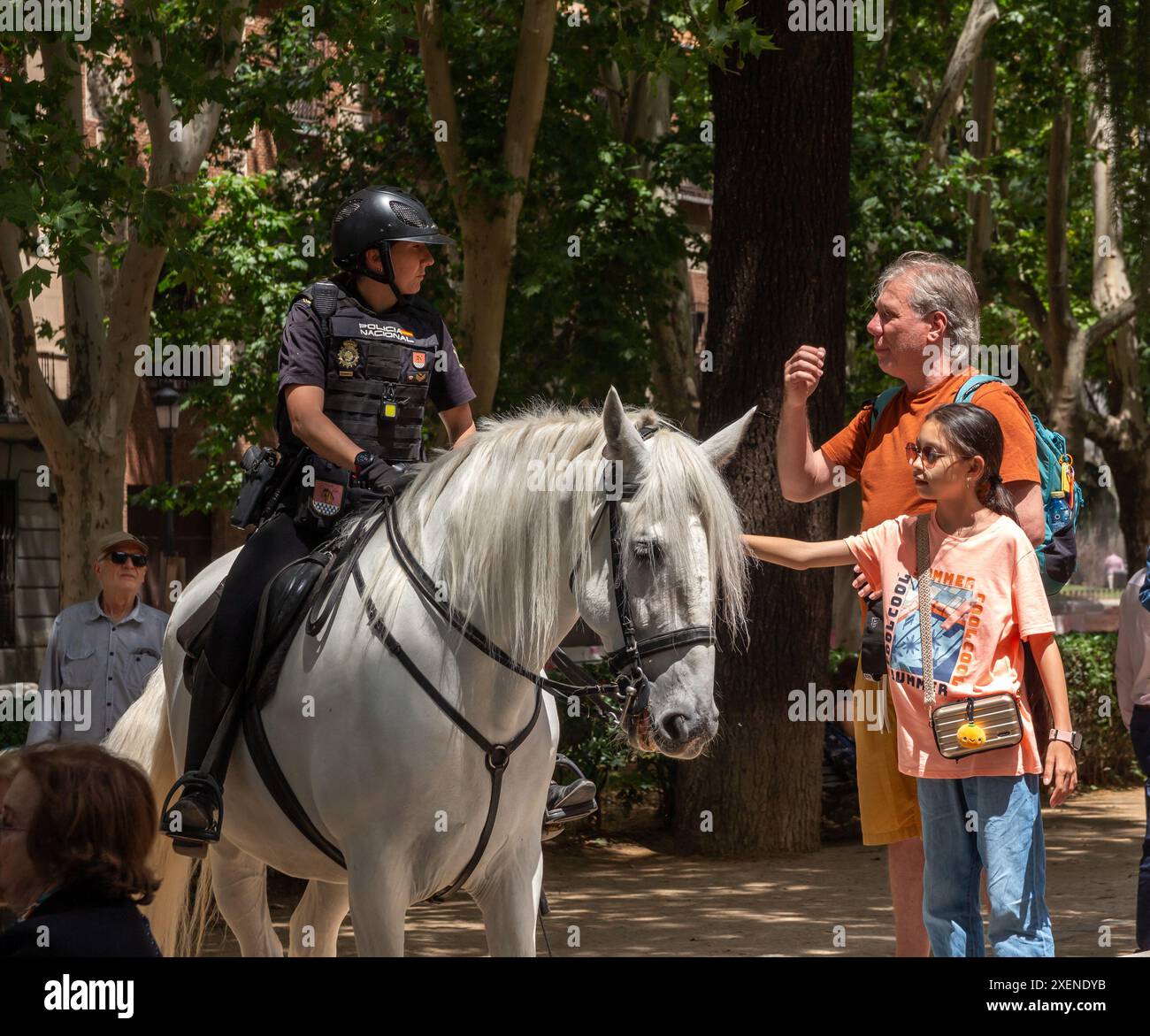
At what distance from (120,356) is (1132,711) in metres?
8.81

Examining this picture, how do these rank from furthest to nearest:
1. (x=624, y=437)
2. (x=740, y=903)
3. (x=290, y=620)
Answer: (x=740, y=903) < (x=290, y=620) < (x=624, y=437)

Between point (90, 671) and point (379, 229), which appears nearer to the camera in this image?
point (379, 229)

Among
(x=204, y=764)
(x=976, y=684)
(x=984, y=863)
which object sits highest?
(x=976, y=684)

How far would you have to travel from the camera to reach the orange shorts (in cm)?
479

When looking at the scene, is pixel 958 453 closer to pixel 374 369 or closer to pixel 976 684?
pixel 976 684

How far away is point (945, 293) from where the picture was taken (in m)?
4.72

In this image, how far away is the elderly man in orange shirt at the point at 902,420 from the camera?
15.5 feet

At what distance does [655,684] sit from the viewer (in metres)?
3.81

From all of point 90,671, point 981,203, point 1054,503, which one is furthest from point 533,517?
point 981,203

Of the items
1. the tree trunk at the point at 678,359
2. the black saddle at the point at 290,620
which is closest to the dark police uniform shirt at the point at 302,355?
the black saddle at the point at 290,620

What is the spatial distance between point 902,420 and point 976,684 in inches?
37.3

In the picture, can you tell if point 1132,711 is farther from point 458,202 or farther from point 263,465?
point 458,202

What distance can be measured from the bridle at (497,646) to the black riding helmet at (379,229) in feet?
2.65

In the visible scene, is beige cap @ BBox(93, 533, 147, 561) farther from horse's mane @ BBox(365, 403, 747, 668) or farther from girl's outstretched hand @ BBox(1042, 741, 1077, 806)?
girl's outstretched hand @ BBox(1042, 741, 1077, 806)
